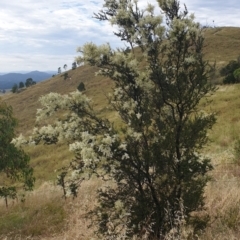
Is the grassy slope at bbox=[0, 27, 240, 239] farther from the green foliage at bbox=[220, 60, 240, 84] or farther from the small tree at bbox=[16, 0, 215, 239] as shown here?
the green foliage at bbox=[220, 60, 240, 84]

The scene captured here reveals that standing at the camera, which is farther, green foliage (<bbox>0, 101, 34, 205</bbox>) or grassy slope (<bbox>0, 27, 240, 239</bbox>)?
green foliage (<bbox>0, 101, 34, 205</bbox>)

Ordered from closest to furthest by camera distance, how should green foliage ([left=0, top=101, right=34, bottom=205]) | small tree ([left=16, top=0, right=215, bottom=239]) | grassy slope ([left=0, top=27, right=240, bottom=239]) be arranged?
small tree ([left=16, top=0, right=215, bottom=239]) → grassy slope ([left=0, top=27, right=240, bottom=239]) → green foliage ([left=0, top=101, right=34, bottom=205])

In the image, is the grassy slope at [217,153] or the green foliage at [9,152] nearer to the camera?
the grassy slope at [217,153]

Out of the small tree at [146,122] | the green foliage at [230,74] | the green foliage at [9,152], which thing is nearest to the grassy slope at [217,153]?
the small tree at [146,122]

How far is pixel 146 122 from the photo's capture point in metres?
5.96

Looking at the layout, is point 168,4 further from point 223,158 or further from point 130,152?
point 223,158

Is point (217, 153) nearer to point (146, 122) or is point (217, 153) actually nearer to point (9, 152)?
point (9, 152)

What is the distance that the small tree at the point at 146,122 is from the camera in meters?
5.88

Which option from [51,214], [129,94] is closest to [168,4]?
[129,94]

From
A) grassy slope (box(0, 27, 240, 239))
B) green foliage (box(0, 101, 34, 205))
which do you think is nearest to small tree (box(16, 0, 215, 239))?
grassy slope (box(0, 27, 240, 239))

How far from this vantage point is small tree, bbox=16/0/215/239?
19.3 feet

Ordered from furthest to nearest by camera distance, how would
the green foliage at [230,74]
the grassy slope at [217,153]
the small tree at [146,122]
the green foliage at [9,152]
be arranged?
the green foliage at [230,74], the green foliage at [9,152], the grassy slope at [217,153], the small tree at [146,122]

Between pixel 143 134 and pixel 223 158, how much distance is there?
33.6 ft

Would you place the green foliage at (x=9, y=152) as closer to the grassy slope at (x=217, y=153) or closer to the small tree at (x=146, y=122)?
the grassy slope at (x=217, y=153)
